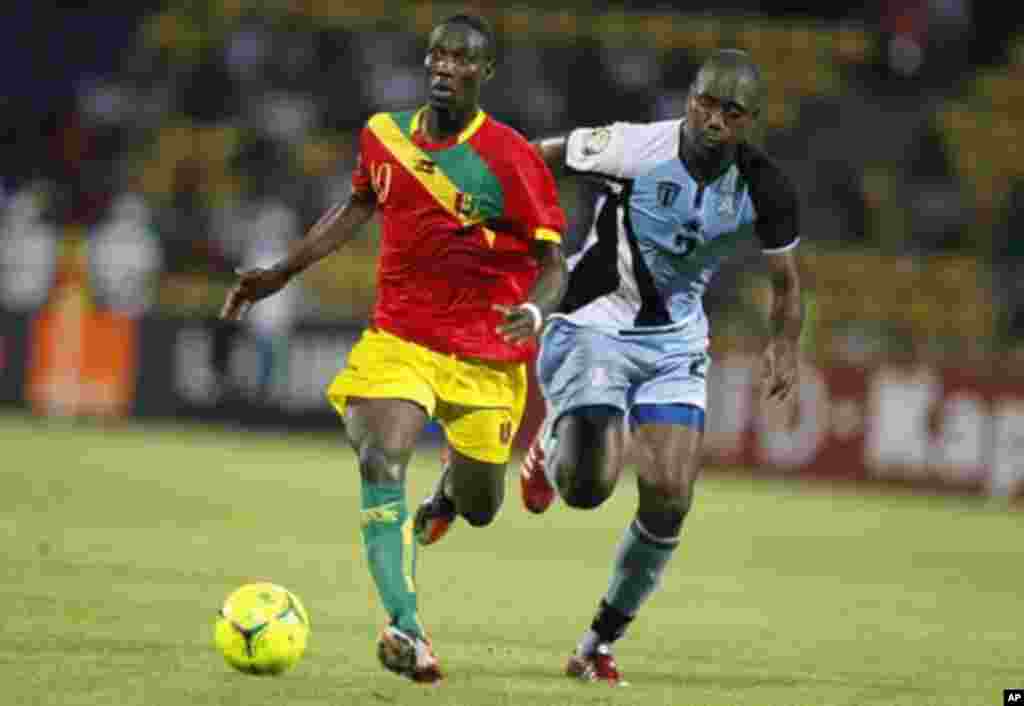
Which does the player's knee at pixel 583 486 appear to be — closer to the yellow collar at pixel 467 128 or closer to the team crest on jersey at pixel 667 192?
the team crest on jersey at pixel 667 192

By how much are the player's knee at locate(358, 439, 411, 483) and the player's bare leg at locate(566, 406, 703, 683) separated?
117 centimetres

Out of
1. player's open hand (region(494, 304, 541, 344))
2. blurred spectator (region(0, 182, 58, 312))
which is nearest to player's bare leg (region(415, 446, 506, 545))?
player's open hand (region(494, 304, 541, 344))

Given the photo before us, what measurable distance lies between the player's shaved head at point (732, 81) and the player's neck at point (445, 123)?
95 cm

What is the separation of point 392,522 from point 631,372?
1725mm

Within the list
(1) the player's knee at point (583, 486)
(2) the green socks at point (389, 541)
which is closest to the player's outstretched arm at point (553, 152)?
(1) the player's knee at point (583, 486)

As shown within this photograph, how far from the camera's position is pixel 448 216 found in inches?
345

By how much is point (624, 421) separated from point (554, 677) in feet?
4.28

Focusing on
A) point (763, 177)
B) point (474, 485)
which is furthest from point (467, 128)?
point (474, 485)

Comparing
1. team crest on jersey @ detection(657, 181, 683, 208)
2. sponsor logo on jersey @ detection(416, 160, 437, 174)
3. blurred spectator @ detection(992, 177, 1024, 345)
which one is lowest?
blurred spectator @ detection(992, 177, 1024, 345)

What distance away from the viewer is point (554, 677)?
8.79m

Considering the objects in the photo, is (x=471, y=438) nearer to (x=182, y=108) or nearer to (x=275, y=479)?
(x=275, y=479)

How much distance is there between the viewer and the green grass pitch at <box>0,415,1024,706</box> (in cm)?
838

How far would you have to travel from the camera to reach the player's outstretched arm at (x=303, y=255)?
8766 mm

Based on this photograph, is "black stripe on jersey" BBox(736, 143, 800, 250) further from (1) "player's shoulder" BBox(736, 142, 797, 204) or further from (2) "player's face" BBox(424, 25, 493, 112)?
(2) "player's face" BBox(424, 25, 493, 112)
